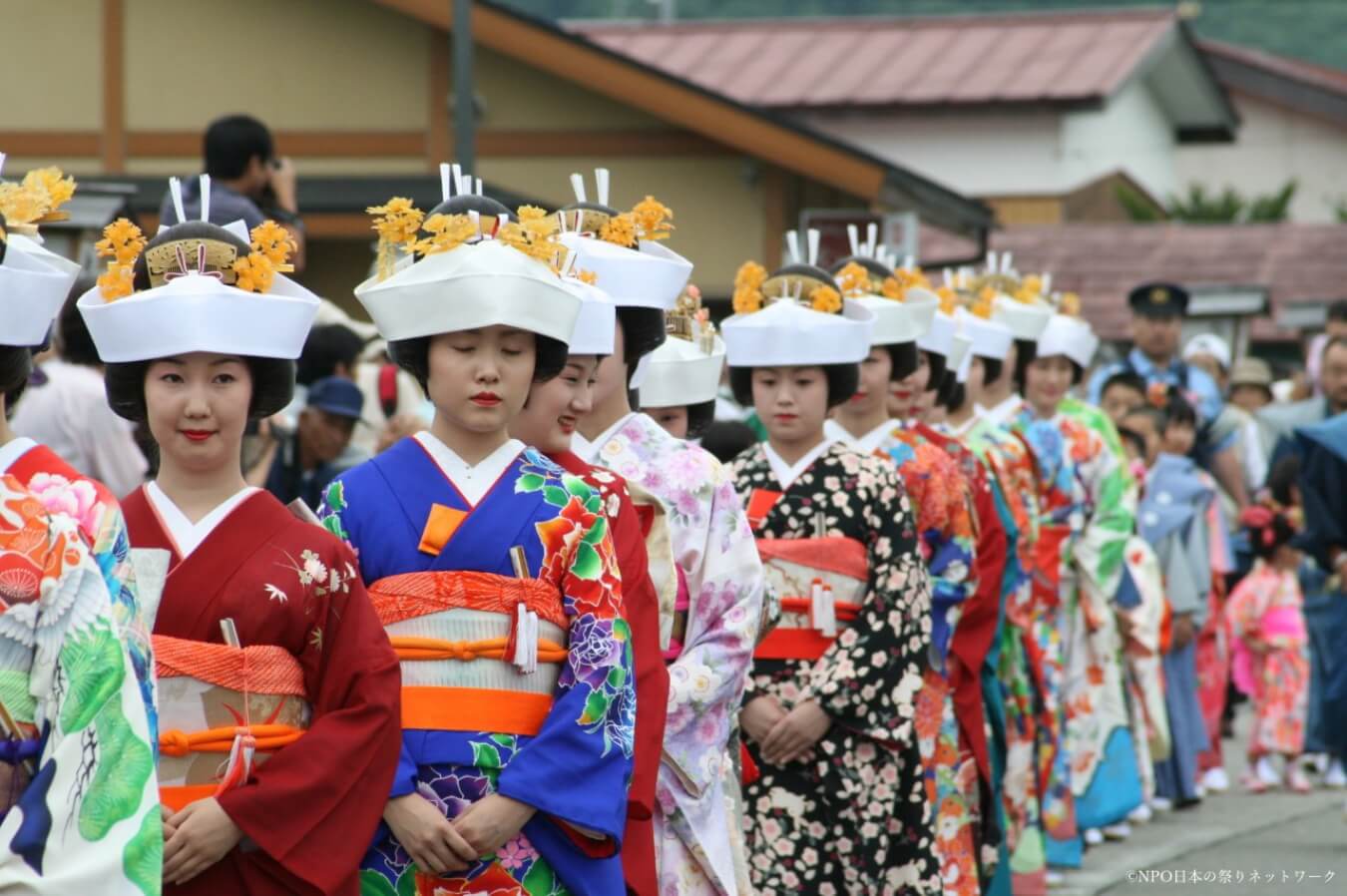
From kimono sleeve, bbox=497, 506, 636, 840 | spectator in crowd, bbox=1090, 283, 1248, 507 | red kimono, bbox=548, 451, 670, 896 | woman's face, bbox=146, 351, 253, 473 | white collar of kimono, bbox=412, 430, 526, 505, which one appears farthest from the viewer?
spectator in crowd, bbox=1090, 283, 1248, 507

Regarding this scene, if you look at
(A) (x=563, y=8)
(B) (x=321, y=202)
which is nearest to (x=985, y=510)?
(B) (x=321, y=202)

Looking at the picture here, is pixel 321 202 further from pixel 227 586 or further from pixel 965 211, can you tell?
pixel 227 586

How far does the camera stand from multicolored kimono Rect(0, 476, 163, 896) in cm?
362

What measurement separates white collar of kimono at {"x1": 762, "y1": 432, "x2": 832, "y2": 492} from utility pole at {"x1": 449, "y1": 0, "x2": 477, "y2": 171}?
319 centimetres

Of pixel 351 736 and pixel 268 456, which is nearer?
pixel 351 736

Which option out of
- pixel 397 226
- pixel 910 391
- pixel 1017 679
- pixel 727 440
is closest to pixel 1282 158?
pixel 1017 679

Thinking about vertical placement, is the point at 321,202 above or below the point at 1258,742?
above

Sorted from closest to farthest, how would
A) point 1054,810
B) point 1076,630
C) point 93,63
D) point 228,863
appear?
point 228,863 → point 1054,810 → point 1076,630 → point 93,63

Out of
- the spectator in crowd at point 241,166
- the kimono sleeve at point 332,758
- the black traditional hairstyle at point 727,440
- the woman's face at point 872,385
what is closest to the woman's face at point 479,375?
the kimono sleeve at point 332,758

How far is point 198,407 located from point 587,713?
1.01 meters

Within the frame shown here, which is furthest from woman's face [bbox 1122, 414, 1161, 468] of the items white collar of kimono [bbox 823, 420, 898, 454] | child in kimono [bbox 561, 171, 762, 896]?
child in kimono [bbox 561, 171, 762, 896]

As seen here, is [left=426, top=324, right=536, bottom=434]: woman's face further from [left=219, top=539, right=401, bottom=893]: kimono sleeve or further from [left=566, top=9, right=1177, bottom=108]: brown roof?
[left=566, top=9, right=1177, bottom=108]: brown roof

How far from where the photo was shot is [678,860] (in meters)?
5.76

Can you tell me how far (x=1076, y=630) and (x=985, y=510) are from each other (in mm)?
2899
